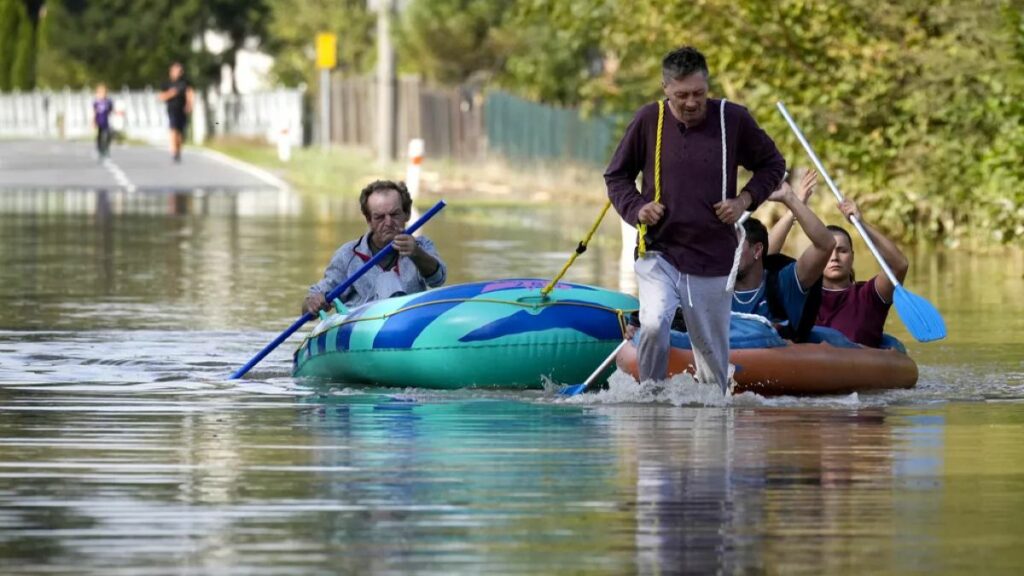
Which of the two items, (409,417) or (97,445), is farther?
(409,417)

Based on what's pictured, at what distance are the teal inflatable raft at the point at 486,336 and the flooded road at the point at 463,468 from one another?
19 cm

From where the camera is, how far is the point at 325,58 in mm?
59125

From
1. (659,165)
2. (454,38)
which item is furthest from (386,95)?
(659,165)

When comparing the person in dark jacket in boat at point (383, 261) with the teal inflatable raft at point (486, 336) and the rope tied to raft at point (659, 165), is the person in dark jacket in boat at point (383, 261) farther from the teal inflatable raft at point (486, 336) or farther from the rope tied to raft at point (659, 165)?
the rope tied to raft at point (659, 165)

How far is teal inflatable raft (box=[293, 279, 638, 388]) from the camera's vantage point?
14250 millimetres

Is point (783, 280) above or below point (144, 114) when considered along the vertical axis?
below

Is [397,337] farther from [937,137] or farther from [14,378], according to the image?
[937,137]

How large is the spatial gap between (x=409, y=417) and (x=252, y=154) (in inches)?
1988

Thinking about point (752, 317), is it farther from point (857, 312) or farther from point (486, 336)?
point (486, 336)

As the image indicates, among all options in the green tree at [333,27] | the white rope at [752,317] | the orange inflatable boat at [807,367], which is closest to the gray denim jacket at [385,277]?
the orange inflatable boat at [807,367]

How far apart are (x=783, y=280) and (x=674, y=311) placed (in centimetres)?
156

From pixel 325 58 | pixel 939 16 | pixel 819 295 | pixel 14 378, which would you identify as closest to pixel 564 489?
pixel 819 295

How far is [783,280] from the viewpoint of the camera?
14.0 meters

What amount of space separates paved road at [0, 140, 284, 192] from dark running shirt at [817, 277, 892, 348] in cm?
2911
